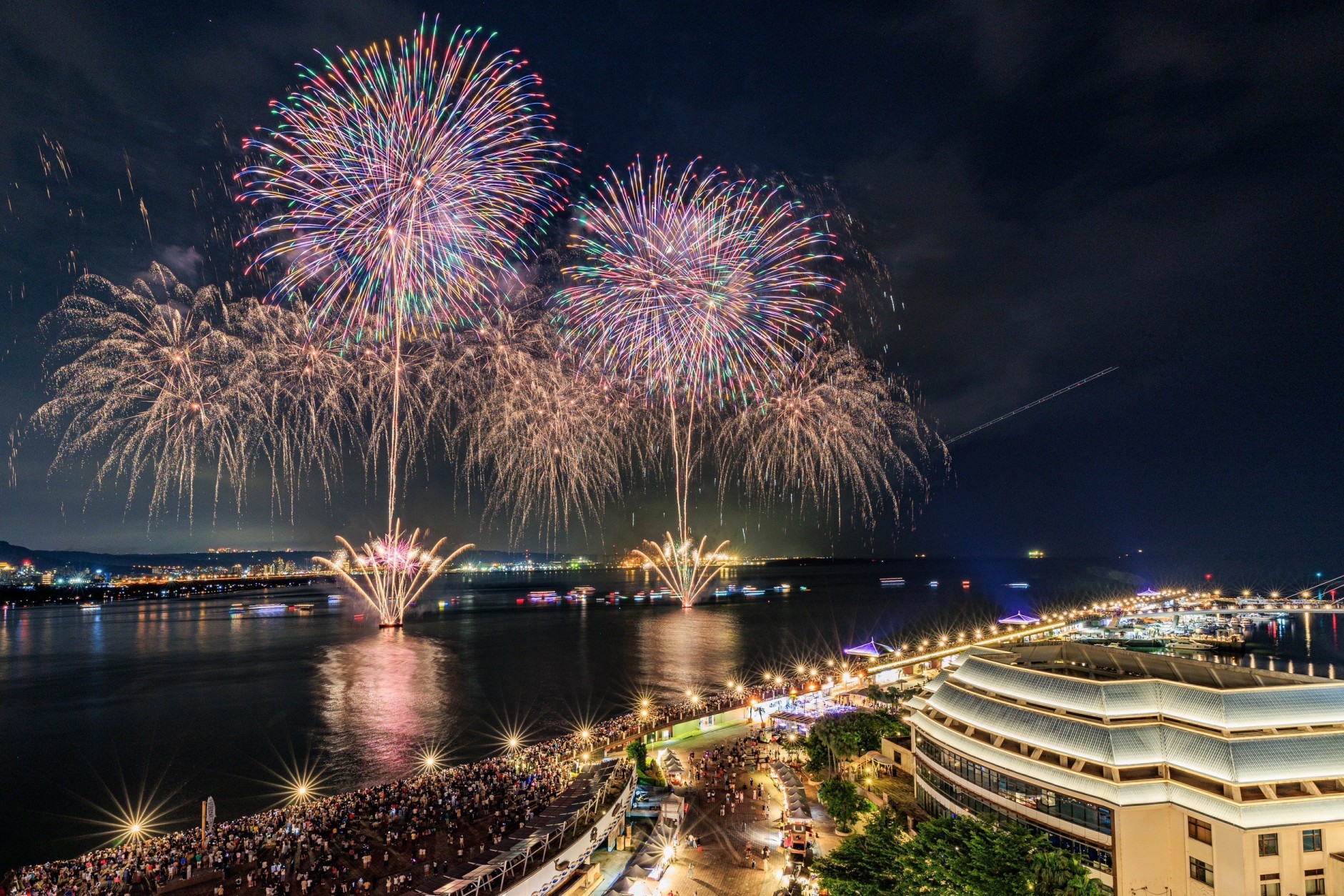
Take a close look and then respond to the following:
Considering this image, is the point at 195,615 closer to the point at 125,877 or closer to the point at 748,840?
the point at 125,877

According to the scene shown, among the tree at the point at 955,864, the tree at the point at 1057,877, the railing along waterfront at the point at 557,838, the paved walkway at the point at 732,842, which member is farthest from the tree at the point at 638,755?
the tree at the point at 1057,877

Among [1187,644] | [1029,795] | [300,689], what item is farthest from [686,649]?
[1029,795]

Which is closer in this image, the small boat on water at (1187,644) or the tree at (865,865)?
the tree at (865,865)

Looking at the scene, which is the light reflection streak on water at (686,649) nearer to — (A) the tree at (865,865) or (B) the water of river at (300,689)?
(B) the water of river at (300,689)

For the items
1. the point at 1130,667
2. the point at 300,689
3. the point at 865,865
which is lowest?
the point at 300,689

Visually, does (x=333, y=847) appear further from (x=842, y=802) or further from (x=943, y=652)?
(x=943, y=652)

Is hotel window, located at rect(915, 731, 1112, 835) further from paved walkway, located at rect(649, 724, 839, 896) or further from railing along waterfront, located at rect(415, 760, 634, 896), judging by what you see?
railing along waterfront, located at rect(415, 760, 634, 896)
